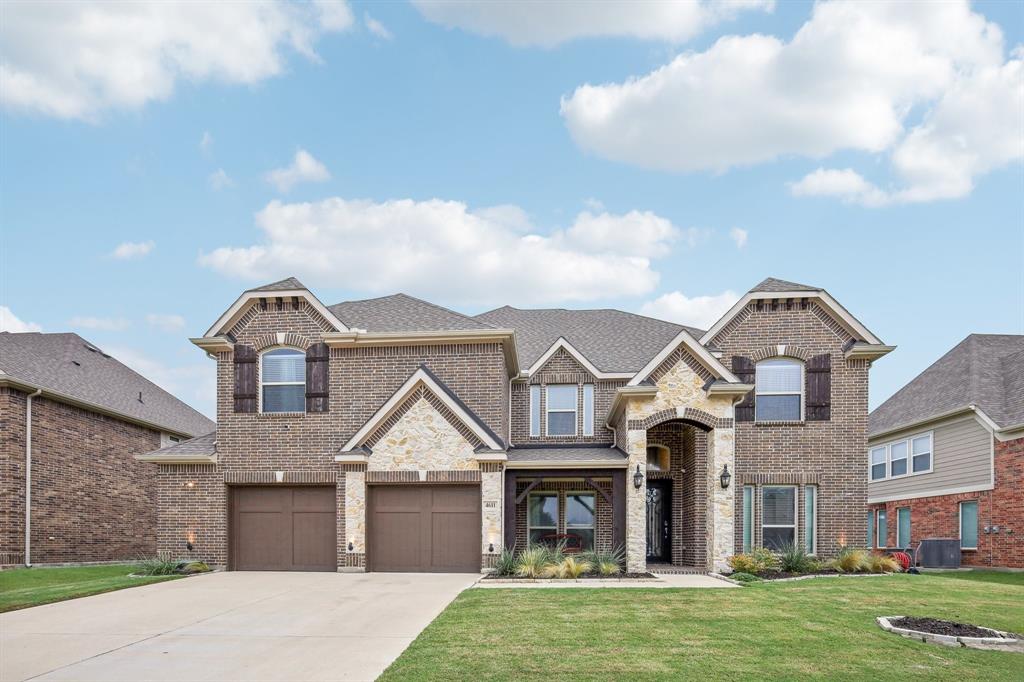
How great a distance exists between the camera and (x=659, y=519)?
22594mm

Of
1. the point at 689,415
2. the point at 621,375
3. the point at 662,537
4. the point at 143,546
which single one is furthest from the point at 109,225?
the point at 662,537

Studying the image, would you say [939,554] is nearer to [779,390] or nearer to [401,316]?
[779,390]

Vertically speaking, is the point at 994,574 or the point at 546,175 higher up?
the point at 546,175

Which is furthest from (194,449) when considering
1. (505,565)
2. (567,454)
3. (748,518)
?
(748,518)

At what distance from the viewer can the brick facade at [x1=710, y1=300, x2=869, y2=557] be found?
20.0 metres

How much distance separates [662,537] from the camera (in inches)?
885

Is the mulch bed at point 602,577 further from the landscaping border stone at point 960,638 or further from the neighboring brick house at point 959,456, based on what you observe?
the neighboring brick house at point 959,456

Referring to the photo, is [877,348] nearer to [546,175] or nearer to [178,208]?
[546,175]

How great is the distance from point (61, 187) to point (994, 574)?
27.6 meters

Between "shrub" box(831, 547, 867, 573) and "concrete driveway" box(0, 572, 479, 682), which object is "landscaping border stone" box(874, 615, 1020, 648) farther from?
"shrub" box(831, 547, 867, 573)

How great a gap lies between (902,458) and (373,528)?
2006 centimetres

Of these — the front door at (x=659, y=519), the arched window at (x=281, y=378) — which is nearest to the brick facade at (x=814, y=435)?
the front door at (x=659, y=519)

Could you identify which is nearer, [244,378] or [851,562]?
[851,562]

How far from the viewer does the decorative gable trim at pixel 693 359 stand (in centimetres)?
1800
